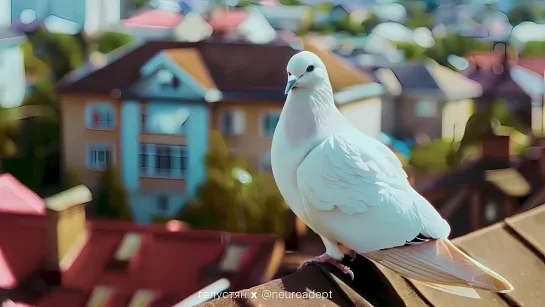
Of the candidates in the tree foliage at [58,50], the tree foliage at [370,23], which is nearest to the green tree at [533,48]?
the tree foliage at [370,23]

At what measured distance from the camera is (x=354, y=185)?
0.59m

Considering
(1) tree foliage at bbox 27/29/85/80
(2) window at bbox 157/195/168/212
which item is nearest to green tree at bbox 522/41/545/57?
(2) window at bbox 157/195/168/212

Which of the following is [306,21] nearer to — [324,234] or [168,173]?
[168,173]

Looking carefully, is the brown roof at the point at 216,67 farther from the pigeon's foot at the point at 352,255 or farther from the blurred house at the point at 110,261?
the pigeon's foot at the point at 352,255

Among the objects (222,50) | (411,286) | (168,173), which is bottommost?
(168,173)

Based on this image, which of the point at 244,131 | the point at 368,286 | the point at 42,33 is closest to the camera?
the point at 368,286

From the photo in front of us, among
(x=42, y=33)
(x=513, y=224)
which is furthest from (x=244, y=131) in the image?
(x=513, y=224)

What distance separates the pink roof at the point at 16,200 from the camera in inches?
102

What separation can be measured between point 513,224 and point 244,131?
11.0ft

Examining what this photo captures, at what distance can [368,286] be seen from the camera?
23.1 inches

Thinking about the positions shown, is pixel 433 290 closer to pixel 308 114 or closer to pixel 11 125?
pixel 308 114

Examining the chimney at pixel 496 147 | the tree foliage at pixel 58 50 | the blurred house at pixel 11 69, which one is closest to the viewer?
the chimney at pixel 496 147

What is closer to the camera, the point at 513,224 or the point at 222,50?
the point at 513,224

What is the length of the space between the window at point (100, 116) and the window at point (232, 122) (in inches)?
24.0
